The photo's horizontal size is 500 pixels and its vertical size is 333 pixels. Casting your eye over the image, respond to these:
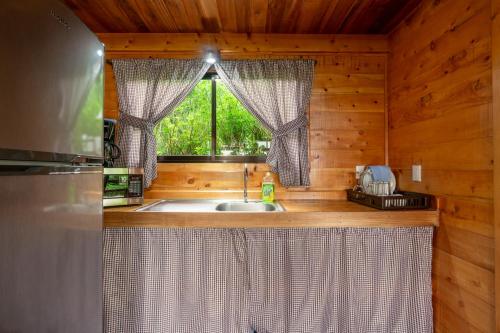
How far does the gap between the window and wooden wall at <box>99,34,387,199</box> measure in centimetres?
14

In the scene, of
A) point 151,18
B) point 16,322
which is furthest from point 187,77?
point 16,322

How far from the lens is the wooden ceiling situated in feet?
5.53

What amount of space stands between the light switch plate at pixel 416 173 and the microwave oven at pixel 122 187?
1.79 m

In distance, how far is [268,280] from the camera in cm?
149

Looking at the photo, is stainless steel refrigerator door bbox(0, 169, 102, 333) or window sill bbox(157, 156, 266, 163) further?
window sill bbox(157, 156, 266, 163)

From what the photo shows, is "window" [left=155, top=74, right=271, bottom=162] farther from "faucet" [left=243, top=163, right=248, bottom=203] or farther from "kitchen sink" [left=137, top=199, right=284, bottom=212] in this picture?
"kitchen sink" [left=137, top=199, right=284, bottom=212]

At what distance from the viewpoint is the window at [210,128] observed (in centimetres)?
215

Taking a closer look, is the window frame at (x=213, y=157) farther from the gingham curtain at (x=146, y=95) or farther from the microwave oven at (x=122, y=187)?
the microwave oven at (x=122, y=187)

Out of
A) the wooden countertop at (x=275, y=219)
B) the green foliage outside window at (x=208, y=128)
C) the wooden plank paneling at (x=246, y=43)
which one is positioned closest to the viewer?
the wooden countertop at (x=275, y=219)

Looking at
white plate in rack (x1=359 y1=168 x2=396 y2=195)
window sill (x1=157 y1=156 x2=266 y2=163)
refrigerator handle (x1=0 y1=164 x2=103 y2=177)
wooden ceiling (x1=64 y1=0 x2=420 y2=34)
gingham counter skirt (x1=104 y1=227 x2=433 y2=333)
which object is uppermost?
wooden ceiling (x1=64 y1=0 x2=420 y2=34)

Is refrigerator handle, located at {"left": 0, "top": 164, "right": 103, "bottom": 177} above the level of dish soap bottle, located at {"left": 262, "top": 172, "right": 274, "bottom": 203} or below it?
above

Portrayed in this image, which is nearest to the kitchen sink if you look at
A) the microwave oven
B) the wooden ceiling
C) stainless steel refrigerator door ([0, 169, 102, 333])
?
the microwave oven

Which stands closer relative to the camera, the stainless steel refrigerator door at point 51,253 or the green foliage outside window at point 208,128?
the stainless steel refrigerator door at point 51,253

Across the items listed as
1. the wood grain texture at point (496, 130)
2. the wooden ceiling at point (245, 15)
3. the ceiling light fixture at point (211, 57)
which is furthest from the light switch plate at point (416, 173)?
the ceiling light fixture at point (211, 57)
